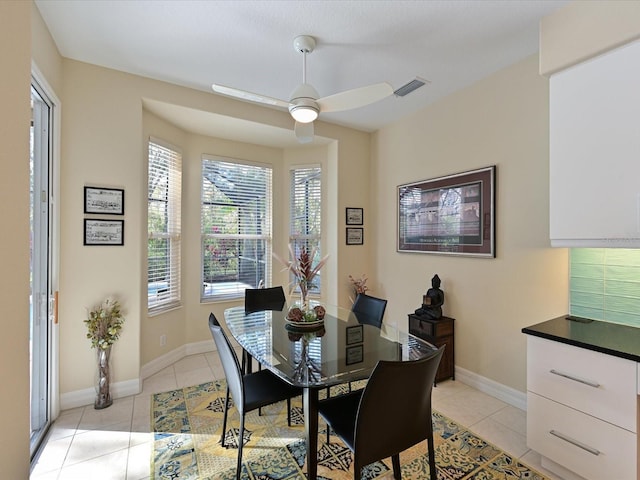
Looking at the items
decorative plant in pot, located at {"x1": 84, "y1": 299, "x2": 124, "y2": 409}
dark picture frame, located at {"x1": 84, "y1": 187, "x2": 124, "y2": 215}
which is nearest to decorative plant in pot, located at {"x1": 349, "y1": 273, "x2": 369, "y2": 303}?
decorative plant in pot, located at {"x1": 84, "y1": 299, "x2": 124, "y2": 409}

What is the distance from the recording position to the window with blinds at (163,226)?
346cm

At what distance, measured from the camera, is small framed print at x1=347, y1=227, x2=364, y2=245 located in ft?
14.1

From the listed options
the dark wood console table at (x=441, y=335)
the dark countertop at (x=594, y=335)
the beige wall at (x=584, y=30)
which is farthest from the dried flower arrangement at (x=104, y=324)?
the beige wall at (x=584, y=30)

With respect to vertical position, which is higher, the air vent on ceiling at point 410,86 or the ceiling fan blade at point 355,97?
the air vent on ceiling at point 410,86

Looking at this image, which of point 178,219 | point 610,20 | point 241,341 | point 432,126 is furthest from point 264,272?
point 610,20

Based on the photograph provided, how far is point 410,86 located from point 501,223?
62.4 inches

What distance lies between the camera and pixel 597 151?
1.88 m

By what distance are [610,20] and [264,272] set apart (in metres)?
4.02

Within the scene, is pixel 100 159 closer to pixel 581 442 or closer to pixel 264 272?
pixel 264 272

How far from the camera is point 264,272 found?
177 inches

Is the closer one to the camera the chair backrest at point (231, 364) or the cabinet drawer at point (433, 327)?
the chair backrest at point (231, 364)

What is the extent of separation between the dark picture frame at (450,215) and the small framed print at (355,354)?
1703mm

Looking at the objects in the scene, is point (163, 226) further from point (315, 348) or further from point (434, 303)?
point (434, 303)

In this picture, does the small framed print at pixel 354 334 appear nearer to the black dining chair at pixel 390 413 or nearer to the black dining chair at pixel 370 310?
the black dining chair at pixel 370 310
